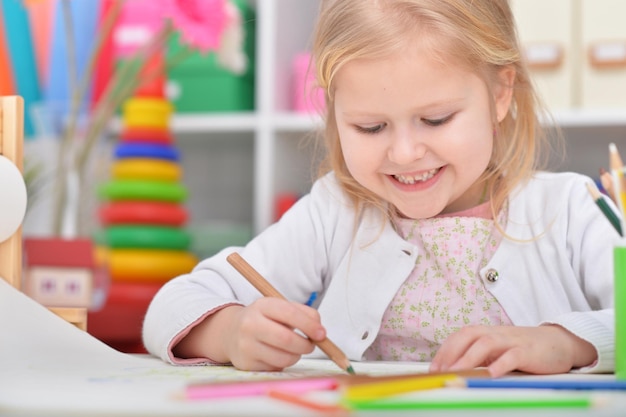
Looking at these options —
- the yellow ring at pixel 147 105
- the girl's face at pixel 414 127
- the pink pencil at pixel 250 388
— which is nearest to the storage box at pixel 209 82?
the yellow ring at pixel 147 105

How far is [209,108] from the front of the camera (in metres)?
1.88

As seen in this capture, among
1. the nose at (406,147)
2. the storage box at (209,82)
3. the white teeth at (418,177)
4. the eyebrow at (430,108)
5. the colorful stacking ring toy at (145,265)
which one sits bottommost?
the colorful stacking ring toy at (145,265)

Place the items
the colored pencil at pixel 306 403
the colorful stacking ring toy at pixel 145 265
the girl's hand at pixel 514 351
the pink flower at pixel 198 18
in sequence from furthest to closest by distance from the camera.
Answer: the colorful stacking ring toy at pixel 145 265, the pink flower at pixel 198 18, the girl's hand at pixel 514 351, the colored pencil at pixel 306 403

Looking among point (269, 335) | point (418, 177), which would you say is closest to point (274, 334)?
point (269, 335)

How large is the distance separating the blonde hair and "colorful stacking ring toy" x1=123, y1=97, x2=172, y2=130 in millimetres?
815

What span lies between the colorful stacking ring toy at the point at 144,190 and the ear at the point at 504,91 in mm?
886

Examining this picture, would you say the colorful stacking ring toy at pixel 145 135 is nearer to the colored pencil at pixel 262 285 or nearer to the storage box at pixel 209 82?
the storage box at pixel 209 82

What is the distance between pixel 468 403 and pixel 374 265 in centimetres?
49

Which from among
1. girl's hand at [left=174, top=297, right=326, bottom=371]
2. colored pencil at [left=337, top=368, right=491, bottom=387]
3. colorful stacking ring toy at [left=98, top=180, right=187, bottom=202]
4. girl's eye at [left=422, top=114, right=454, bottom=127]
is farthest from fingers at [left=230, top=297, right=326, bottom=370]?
colorful stacking ring toy at [left=98, top=180, right=187, bottom=202]

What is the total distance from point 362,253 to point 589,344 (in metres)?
0.29

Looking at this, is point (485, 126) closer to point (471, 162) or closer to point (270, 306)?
point (471, 162)

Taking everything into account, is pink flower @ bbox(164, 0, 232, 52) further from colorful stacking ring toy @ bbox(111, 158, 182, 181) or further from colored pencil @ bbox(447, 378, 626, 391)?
colored pencil @ bbox(447, 378, 626, 391)

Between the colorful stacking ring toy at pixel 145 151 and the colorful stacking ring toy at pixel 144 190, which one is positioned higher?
the colorful stacking ring toy at pixel 145 151

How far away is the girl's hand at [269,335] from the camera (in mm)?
654
